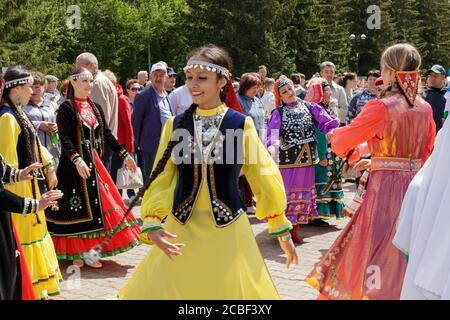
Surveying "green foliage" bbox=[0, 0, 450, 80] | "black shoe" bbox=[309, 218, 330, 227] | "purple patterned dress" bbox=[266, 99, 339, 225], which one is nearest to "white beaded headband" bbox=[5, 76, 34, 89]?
"purple patterned dress" bbox=[266, 99, 339, 225]

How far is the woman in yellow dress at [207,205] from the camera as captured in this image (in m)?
3.14

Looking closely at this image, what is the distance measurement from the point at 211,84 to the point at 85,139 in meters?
2.86

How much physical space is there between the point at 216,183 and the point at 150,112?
16.8 ft

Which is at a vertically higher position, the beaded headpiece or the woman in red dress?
the beaded headpiece

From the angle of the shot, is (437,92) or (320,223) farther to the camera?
(437,92)

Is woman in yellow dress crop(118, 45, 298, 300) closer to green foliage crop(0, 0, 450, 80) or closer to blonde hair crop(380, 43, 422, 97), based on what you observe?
blonde hair crop(380, 43, 422, 97)

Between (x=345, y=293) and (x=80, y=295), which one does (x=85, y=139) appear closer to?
(x=80, y=295)

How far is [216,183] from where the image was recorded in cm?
335

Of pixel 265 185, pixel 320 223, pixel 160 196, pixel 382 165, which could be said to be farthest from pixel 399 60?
pixel 320 223

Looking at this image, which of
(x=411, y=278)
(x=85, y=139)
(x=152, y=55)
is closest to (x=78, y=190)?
(x=85, y=139)

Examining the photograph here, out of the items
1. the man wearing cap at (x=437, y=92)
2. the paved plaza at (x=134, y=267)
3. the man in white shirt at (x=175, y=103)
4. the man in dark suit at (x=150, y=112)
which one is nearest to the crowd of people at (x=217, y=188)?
the paved plaza at (x=134, y=267)

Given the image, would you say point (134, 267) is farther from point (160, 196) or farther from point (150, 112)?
point (160, 196)

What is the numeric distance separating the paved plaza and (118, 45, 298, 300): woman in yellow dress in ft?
6.23

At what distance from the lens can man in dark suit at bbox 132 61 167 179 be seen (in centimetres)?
830
